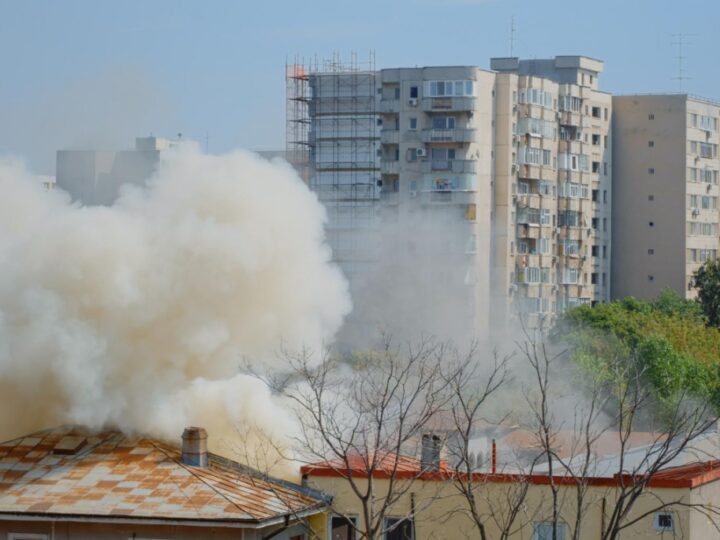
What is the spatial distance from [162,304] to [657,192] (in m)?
63.4

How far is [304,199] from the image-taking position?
31344 mm

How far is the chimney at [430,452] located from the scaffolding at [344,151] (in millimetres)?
45131

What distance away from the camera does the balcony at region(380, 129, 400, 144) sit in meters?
72.6

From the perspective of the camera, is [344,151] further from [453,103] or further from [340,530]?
[340,530]

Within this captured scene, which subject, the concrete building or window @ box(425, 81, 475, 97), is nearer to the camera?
window @ box(425, 81, 475, 97)

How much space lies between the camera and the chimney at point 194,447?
25.7 meters

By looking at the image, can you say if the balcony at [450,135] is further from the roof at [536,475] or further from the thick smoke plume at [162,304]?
the roof at [536,475]

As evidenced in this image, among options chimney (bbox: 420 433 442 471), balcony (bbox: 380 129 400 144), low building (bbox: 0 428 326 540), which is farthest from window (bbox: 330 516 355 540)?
balcony (bbox: 380 129 400 144)

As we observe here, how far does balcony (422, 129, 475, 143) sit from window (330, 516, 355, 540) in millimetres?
47180

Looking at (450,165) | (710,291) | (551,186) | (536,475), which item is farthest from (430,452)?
(710,291)

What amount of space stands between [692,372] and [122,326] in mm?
29560

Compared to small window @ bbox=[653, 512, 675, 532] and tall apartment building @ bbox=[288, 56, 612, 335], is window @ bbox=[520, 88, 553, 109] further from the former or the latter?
small window @ bbox=[653, 512, 675, 532]

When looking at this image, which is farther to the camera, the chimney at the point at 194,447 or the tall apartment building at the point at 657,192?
the tall apartment building at the point at 657,192

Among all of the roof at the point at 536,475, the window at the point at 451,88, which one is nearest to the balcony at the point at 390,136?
the window at the point at 451,88
